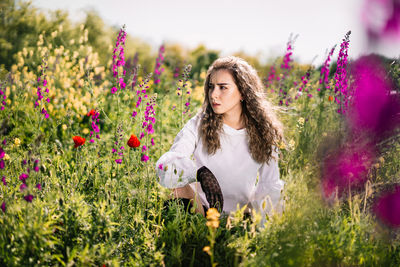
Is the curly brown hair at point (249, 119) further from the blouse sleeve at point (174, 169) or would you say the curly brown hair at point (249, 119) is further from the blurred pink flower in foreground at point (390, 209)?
the blurred pink flower in foreground at point (390, 209)

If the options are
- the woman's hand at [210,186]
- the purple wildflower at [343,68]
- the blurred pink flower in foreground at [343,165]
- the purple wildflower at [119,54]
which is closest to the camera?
the blurred pink flower in foreground at [343,165]

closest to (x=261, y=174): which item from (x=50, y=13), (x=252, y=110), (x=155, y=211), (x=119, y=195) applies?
(x=252, y=110)

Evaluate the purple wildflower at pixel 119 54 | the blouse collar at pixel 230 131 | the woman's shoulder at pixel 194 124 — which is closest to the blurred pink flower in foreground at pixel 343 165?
the blouse collar at pixel 230 131

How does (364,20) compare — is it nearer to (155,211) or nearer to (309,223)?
(309,223)

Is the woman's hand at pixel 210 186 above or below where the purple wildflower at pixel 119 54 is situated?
below

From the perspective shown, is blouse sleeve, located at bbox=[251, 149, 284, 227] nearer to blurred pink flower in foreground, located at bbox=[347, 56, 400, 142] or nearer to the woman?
the woman

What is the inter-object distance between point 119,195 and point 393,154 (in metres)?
2.00

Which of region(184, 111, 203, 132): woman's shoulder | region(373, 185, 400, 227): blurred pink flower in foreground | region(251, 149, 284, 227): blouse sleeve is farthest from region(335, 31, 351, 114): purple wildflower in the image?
region(184, 111, 203, 132): woman's shoulder

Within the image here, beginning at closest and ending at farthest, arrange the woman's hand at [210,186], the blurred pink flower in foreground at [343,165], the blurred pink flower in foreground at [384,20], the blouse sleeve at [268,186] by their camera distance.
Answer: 1. the blurred pink flower in foreground at [384,20]
2. the blurred pink flower in foreground at [343,165]
3. the woman's hand at [210,186]
4. the blouse sleeve at [268,186]

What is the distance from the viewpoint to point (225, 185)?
2254mm

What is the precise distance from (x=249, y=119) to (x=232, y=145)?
0.87 ft

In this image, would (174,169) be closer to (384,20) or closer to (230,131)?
(230,131)

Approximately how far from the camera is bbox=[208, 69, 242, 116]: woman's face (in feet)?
7.40

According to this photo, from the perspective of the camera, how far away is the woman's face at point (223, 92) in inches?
88.8
